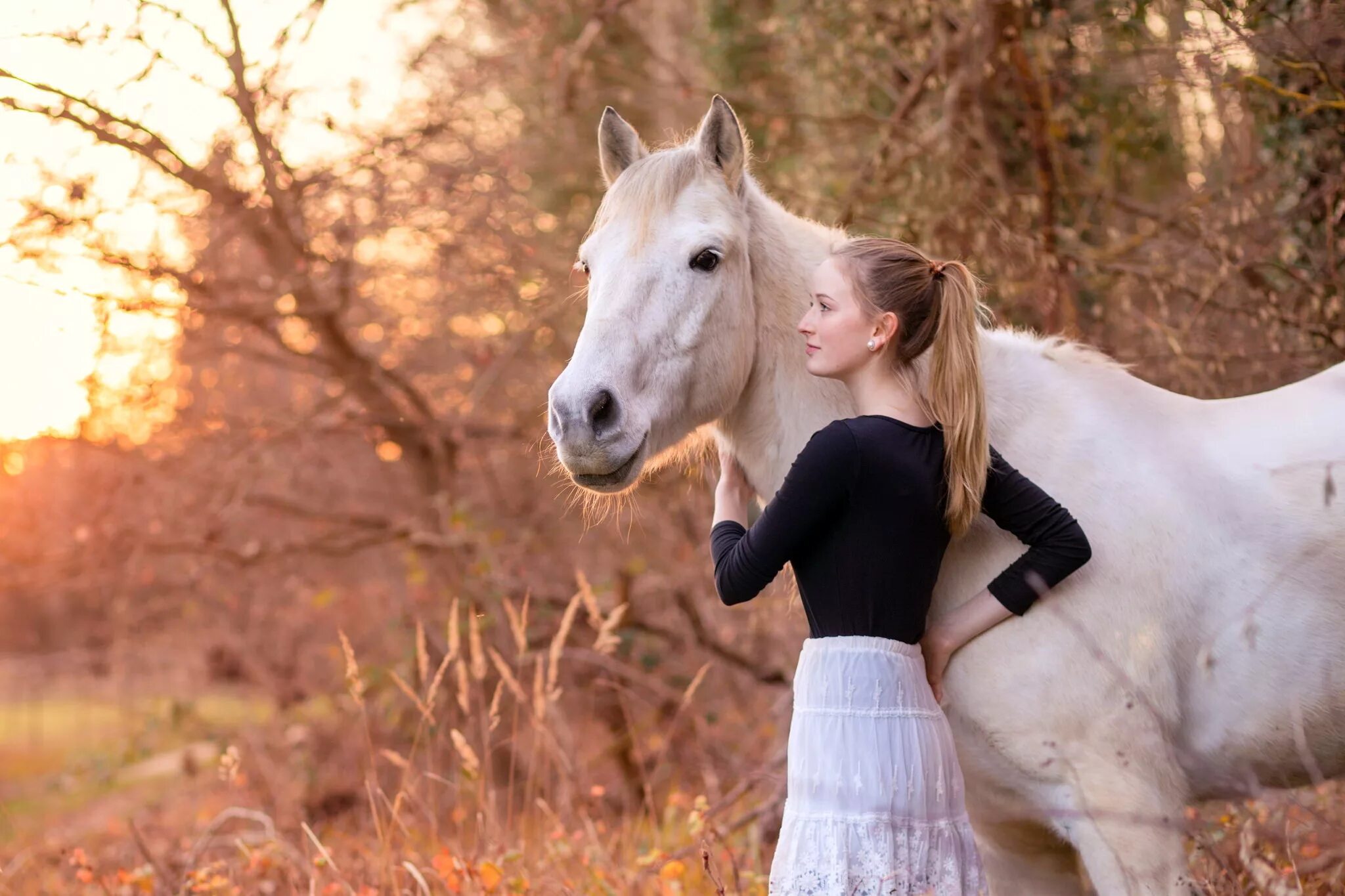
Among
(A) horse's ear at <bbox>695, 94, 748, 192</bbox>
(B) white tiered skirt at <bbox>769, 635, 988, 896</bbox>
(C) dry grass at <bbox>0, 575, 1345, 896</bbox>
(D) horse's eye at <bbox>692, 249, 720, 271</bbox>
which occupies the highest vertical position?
(A) horse's ear at <bbox>695, 94, 748, 192</bbox>

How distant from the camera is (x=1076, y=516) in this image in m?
2.51

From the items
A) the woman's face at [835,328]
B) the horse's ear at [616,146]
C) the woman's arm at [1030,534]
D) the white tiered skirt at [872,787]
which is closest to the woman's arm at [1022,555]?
the woman's arm at [1030,534]

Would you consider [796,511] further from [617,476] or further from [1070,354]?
[1070,354]

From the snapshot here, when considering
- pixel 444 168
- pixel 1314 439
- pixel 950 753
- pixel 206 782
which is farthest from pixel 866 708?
pixel 206 782

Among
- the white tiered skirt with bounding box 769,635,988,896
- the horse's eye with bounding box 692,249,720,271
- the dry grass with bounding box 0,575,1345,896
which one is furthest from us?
the dry grass with bounding box 0,575,1345,896

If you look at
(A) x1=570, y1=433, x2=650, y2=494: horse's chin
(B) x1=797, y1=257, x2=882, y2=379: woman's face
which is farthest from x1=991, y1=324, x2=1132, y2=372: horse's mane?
(A) x1=570, y1=433, x2=650, y2=494: horse's chin

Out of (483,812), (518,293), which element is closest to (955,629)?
(483,812)

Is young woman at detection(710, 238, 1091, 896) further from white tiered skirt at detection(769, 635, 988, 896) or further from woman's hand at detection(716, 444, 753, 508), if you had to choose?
woman's hand at detection(716, 444, 753, 508)

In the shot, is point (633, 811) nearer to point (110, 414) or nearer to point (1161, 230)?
point (110, 414)

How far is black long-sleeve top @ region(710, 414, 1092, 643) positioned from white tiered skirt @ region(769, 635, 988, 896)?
0.09 m

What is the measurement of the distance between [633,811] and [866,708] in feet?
14.2

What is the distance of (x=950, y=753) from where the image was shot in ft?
7.76

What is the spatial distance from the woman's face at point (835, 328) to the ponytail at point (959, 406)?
0.15 meters

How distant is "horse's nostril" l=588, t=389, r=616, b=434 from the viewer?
2367 mm
